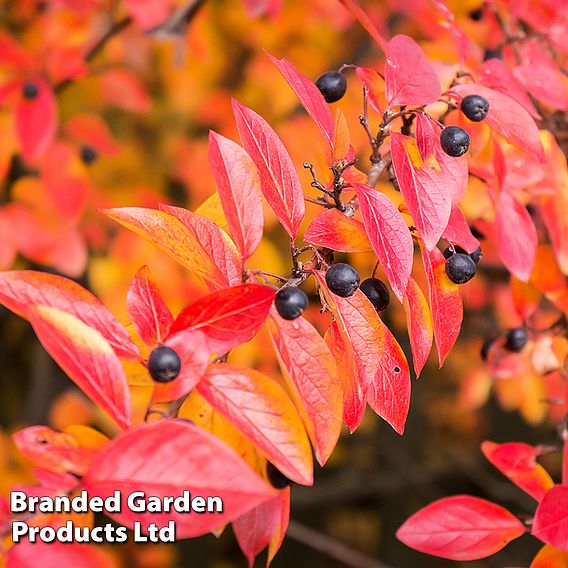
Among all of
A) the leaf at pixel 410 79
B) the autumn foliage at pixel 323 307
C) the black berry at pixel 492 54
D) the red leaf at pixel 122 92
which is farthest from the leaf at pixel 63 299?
the red leaf at pixel 122 92

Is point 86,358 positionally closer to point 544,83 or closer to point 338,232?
point 338,232

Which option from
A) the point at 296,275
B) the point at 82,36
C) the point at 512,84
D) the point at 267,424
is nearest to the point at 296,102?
the point at 82,36

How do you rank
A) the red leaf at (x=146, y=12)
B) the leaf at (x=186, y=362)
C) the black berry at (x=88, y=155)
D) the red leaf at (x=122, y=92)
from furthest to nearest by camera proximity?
the red leaf at (x=122, y=92)
the black berry at (x=88, y=155)
the red leaf at (x=146, y=12)
the leaf at (x=186, y=362)

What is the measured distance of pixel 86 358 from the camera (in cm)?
54

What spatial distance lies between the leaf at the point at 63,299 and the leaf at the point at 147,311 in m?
0.03

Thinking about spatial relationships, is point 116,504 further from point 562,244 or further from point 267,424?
point 562,244

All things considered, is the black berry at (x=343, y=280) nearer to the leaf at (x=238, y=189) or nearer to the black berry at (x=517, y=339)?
the leaf at (x=238, y=189)

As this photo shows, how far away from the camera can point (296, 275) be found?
664 mm

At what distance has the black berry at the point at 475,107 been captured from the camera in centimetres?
76

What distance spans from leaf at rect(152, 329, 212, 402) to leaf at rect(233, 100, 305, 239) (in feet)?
0.46

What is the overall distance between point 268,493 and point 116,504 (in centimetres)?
12

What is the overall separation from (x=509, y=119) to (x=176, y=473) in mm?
522

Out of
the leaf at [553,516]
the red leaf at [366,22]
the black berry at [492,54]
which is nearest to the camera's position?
the leaf at [553,516]

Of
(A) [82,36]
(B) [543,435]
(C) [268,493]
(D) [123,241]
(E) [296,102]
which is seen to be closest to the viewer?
(C) [268,493]
